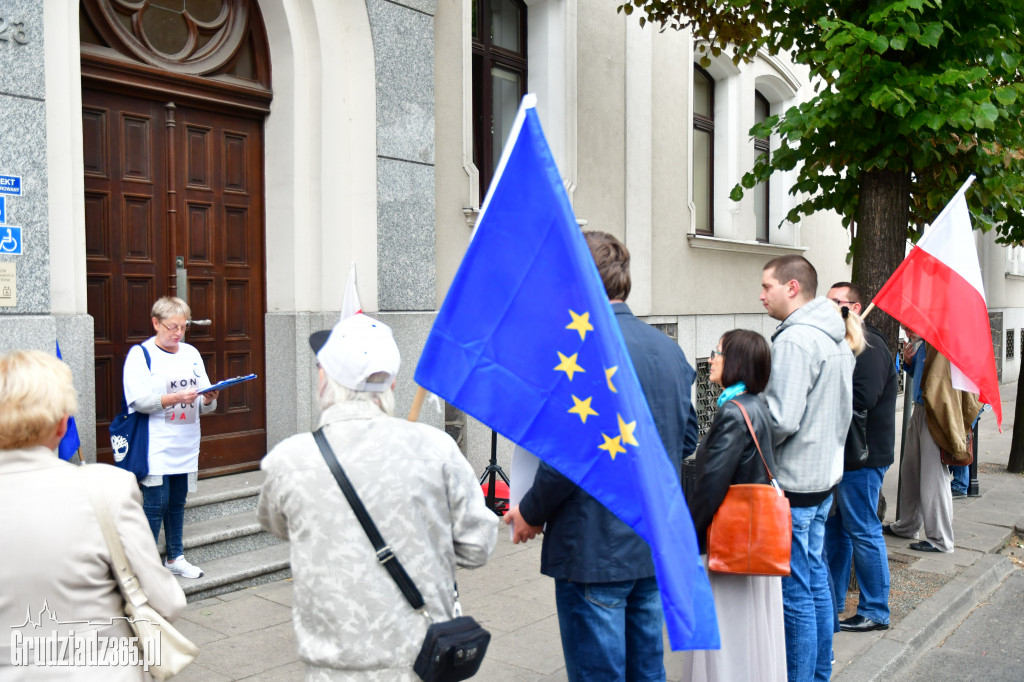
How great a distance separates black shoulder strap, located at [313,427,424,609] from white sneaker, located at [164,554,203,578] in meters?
3.50

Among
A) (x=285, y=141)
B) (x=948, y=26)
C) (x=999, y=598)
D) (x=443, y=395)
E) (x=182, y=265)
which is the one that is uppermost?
(x=948, y=26)

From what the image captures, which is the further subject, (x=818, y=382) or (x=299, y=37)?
(x=299, y=37)

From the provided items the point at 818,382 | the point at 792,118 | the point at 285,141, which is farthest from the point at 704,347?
the point at 818,382

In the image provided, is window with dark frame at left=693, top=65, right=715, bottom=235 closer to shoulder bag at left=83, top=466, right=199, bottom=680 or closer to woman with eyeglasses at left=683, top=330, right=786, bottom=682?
woman with eyeglasses at left=683, top=330, right=786, bottom=682

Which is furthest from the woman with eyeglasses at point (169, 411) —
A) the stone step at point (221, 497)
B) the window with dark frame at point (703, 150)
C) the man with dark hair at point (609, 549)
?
the window with dark frame at point (703, 150)

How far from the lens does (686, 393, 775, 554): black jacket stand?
3635 millimetres

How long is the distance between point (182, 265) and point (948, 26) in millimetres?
5542

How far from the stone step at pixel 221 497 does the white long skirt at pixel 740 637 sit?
11.1 feet

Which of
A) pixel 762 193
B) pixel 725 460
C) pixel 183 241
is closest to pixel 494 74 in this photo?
pixel 183 241

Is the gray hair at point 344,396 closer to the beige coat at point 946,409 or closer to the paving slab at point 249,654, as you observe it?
the paving slab at point 249,654

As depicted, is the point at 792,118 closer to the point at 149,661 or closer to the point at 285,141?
the point at 285,141

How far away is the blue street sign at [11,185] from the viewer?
500cm

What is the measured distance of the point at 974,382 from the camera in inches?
219

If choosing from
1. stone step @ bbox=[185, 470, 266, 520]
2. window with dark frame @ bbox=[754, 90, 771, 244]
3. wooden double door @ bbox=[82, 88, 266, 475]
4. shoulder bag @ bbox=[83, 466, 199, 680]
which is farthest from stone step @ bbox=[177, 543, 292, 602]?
window with dark frame @ bbox=[754, 90, 771, 244]
